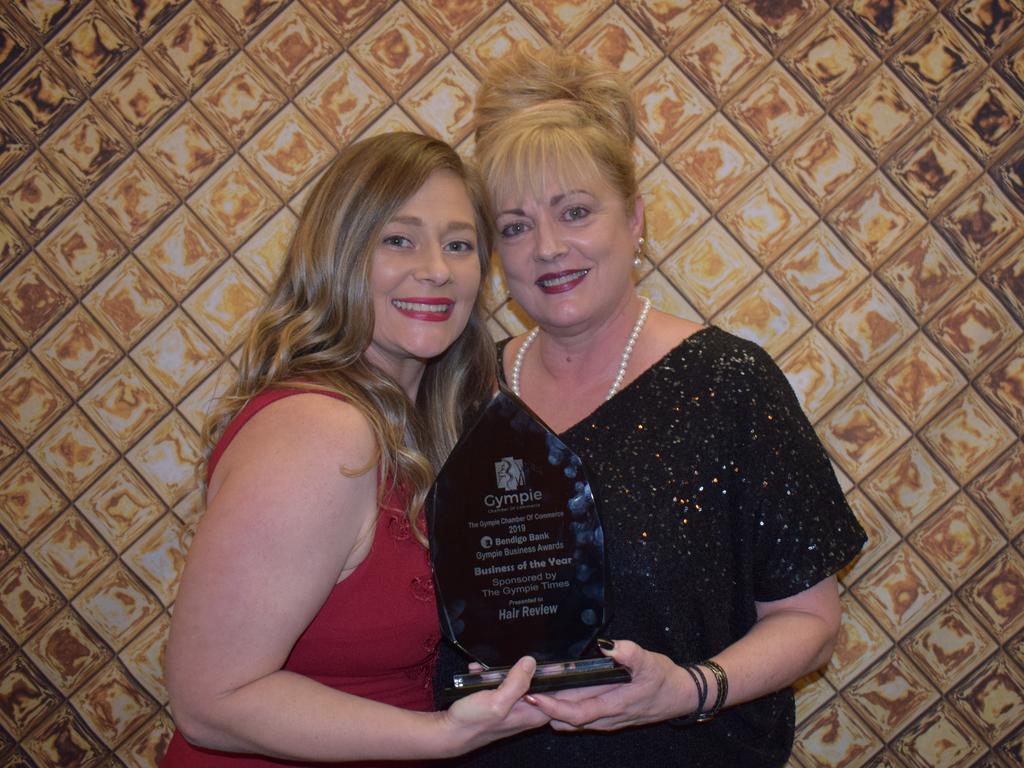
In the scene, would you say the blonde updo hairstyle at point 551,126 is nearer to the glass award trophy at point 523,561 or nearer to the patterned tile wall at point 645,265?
the patterned tile wall at point 645,265

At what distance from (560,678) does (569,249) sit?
0.68 metres

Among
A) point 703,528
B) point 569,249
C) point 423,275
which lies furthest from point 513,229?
point 703,528

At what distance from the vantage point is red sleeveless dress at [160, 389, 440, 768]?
1.24 meters

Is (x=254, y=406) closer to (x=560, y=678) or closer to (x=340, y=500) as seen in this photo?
(x=340, y=500)

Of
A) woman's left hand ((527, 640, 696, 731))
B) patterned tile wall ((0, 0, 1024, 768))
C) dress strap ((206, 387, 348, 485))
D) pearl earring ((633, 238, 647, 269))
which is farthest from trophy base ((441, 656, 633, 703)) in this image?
patterned tile wall ((0, 0, 1024, 768))

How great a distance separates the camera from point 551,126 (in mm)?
1482

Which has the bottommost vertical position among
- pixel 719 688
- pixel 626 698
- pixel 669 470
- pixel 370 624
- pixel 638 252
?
pixel 719 688

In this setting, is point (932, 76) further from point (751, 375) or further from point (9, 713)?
point (9, 713)

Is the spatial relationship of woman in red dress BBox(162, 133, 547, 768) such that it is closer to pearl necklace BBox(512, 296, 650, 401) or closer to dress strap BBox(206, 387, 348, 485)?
dress strap BBox(206, 387, 348, 485)

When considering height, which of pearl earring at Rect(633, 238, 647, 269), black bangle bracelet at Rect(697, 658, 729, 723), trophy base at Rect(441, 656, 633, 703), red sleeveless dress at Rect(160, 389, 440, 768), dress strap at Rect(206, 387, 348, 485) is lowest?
black bangle bracelet at Rect(697, 658, 729, 723)

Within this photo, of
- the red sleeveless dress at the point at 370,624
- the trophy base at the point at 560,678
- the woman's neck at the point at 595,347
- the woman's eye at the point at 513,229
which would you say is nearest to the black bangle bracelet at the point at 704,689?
the trophy base at the point at 560,678

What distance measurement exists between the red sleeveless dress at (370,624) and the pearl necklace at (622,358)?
34 cm

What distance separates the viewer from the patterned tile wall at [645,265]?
1.80 m

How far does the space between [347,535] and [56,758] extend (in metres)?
1.26
